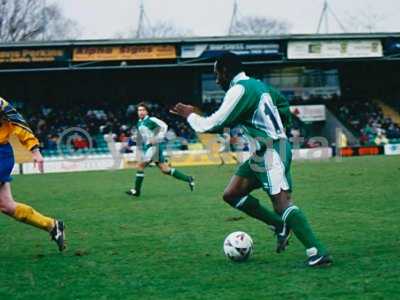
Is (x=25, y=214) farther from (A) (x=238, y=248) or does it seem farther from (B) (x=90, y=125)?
(B) (x=90, y=125)

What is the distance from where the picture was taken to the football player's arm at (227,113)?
6242 millimetres

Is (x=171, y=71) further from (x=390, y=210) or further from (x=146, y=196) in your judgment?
(x=390, y=210)

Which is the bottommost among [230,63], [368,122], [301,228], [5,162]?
[301,228]

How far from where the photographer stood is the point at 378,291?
5137mm

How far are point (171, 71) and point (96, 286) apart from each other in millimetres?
34096

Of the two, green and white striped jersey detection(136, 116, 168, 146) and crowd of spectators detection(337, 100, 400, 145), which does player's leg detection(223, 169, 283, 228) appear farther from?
crowd of spectators detection(337, 100, 400, 145)

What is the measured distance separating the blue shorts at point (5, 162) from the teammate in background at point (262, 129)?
196 cm

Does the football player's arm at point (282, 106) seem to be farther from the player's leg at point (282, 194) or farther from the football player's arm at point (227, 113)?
the football player's arm at point (227, 113)

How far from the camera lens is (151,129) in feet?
51.1

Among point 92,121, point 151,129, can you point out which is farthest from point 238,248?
point 92,121

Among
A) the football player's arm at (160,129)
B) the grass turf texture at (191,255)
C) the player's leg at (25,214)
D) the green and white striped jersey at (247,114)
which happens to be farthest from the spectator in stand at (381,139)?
the green and white striped jersey at (247,114)

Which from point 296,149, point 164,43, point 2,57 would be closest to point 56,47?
point 2,57

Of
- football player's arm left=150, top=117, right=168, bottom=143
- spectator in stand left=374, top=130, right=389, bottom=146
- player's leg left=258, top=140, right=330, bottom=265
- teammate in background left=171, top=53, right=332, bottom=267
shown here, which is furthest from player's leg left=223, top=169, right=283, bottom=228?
spectator in stand left=374, top=130, right=389, bottom=146

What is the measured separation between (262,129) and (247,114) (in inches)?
8.3
